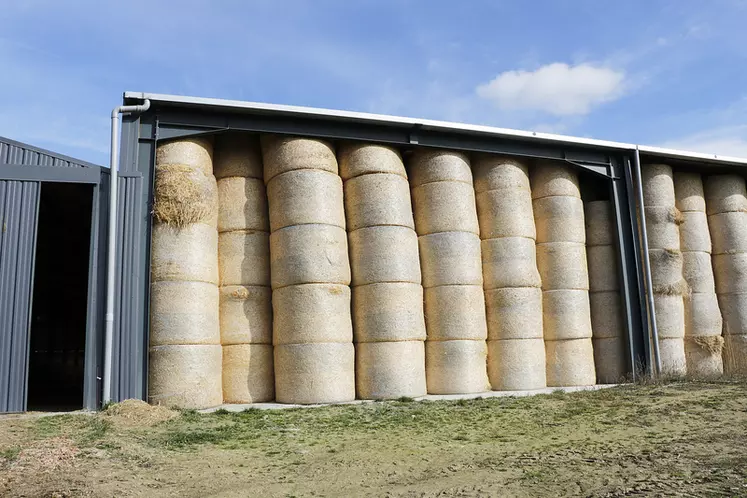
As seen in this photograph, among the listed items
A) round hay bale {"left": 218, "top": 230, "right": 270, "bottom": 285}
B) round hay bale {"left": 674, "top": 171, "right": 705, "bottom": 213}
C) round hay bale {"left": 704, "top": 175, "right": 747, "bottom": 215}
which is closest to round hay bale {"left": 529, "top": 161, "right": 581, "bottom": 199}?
round hay bale {"left": 674, "top": 171, "right": 705, "bottom": 213}

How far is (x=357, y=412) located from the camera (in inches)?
406

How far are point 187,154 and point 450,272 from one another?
215 inches

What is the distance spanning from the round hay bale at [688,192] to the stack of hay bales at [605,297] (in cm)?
223

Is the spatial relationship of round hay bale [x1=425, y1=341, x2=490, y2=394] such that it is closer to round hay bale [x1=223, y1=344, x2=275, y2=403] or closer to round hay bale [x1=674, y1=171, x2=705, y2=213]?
round hay bale [x1=223, y1=344, x2=275, y2=403]

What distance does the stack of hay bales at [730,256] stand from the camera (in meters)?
15.4

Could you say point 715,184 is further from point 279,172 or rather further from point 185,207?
point 185,207

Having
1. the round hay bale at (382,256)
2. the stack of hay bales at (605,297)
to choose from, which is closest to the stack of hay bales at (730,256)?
the stack of hay bales at (605,297)

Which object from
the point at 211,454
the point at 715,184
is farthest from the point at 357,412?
the point at 715,184

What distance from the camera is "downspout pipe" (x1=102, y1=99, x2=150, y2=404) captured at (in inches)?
406

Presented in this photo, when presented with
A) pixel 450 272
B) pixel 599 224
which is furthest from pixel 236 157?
A: pixel 599 224

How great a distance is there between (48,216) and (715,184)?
1622 cm

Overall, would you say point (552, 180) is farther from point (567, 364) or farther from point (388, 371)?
point (388, 371)

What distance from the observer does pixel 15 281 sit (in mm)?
10156

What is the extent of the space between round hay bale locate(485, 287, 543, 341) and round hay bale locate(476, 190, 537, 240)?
1.21 metres
